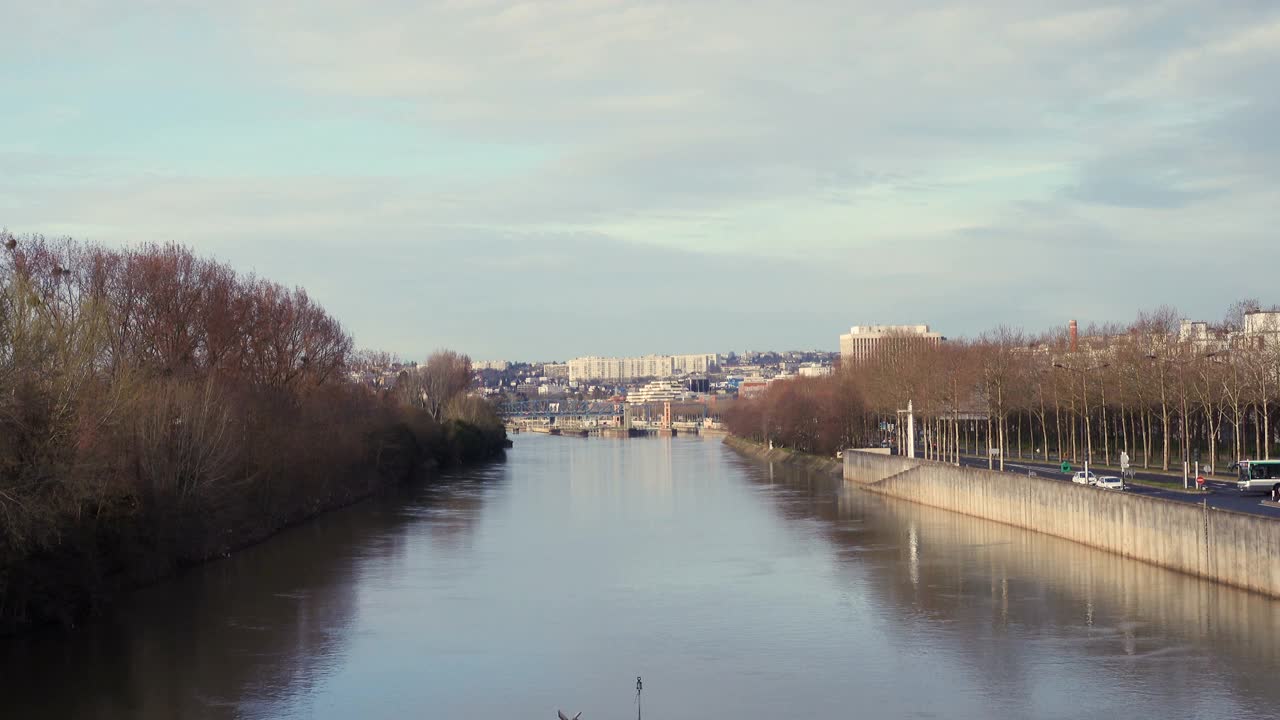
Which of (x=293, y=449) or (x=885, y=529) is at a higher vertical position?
(x=293, y=449)

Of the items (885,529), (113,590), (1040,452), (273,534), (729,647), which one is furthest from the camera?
(1040,452)

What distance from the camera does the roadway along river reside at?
26.0 meters

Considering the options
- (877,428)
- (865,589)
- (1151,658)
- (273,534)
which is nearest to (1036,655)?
(1151,658)

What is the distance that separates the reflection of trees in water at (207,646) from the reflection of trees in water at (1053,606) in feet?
47.9

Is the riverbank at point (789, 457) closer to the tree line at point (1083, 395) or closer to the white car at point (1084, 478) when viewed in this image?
the tree line at point (1083, 395)

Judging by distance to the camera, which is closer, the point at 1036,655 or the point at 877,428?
the point at 1036,655

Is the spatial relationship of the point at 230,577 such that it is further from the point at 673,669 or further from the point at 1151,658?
the point at 1151,658

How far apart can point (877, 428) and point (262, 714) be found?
9100 centimetres

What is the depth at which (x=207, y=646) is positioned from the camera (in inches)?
1234

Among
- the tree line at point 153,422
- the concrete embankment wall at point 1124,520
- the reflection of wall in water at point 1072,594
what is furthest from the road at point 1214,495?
the tree line at point 153,422

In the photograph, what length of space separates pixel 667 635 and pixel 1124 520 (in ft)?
60.4

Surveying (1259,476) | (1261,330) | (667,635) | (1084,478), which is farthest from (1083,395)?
(667,635)

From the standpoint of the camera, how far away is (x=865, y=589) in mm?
39688

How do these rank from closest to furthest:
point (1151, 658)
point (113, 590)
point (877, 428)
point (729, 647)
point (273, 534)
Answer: point (1151, 658) → point (729, 647) → point (113, 590) → point (273, 534) → point (877, 428)
